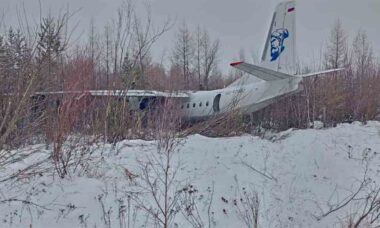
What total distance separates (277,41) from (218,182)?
9330 mm

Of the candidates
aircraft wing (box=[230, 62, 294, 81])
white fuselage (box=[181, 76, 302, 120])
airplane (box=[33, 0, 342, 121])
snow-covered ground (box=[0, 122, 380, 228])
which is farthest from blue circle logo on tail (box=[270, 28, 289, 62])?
snow-covered ground (box=[0, 122, 380, 228])

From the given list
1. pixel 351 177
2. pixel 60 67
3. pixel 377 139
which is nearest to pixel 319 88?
pixel 377 139

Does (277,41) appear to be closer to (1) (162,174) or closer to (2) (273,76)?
(2) (273,76)

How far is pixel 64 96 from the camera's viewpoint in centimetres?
567

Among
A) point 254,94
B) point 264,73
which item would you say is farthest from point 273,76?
point 254,94

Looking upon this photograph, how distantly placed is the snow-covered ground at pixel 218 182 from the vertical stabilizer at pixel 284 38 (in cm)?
609

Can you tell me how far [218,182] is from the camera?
638 centimetres

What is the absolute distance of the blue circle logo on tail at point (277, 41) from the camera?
14352mm

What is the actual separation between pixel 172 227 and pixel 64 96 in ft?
7.89

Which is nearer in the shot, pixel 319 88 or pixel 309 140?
pixel 309 140

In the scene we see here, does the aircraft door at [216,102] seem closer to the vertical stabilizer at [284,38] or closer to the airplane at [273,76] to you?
the airplane at [273,76]

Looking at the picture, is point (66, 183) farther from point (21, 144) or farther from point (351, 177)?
point (351, 177)

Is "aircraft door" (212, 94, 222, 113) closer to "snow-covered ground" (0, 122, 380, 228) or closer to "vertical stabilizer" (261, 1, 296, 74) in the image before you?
"vertical stabilizer" (261, 1, 296, 74)

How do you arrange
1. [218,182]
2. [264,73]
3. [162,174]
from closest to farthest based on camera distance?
[162,174] < [218,182] < [264,73]
